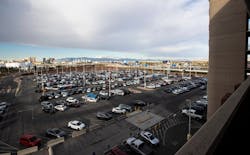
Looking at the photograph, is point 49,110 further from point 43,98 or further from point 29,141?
point 29,141

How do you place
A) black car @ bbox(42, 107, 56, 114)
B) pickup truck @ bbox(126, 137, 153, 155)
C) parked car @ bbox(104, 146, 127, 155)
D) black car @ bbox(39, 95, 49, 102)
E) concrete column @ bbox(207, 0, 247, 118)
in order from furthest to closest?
black car @ bbox(39, 95, 49, 102) → black car @ bbox(42, 107, 56, 114) → concrete column @ bbox(207, 0, 247, 118) → pickup truck @ bbox(126, 137, 153, 155) → parked car @ bbox(104, 146, 127, 155)

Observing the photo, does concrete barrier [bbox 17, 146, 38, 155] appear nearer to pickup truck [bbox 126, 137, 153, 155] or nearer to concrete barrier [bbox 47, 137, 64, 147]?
concrete barrier [bbox 47, 137, 64, 147]

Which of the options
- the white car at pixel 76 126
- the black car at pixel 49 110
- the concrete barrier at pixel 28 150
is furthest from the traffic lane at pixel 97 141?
the black car at pixel 49 110

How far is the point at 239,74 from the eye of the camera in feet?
53.1

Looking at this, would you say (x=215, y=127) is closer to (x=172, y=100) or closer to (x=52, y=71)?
(x=172, y=100)

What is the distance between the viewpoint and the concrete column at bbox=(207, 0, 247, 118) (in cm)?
1594

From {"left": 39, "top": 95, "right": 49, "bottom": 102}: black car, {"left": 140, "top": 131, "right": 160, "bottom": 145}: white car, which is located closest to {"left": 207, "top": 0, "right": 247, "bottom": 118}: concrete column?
{"left": 140, "top": 131, "right": 160, "bottom": 145}: white car

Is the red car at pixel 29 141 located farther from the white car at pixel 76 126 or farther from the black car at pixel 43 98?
the black car at pixel 43 98

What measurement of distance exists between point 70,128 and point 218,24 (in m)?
20.6

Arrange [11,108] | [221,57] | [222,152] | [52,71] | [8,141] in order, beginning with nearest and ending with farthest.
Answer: [222,152] < [8,141] < [221,57] < [11,108] < [52,71]

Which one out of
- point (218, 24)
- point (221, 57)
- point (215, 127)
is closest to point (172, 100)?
point (221, 57)

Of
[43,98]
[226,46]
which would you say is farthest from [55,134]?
[226,46]

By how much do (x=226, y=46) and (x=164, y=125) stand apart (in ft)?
36.6

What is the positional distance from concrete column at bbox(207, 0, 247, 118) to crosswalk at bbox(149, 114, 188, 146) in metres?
3.88
